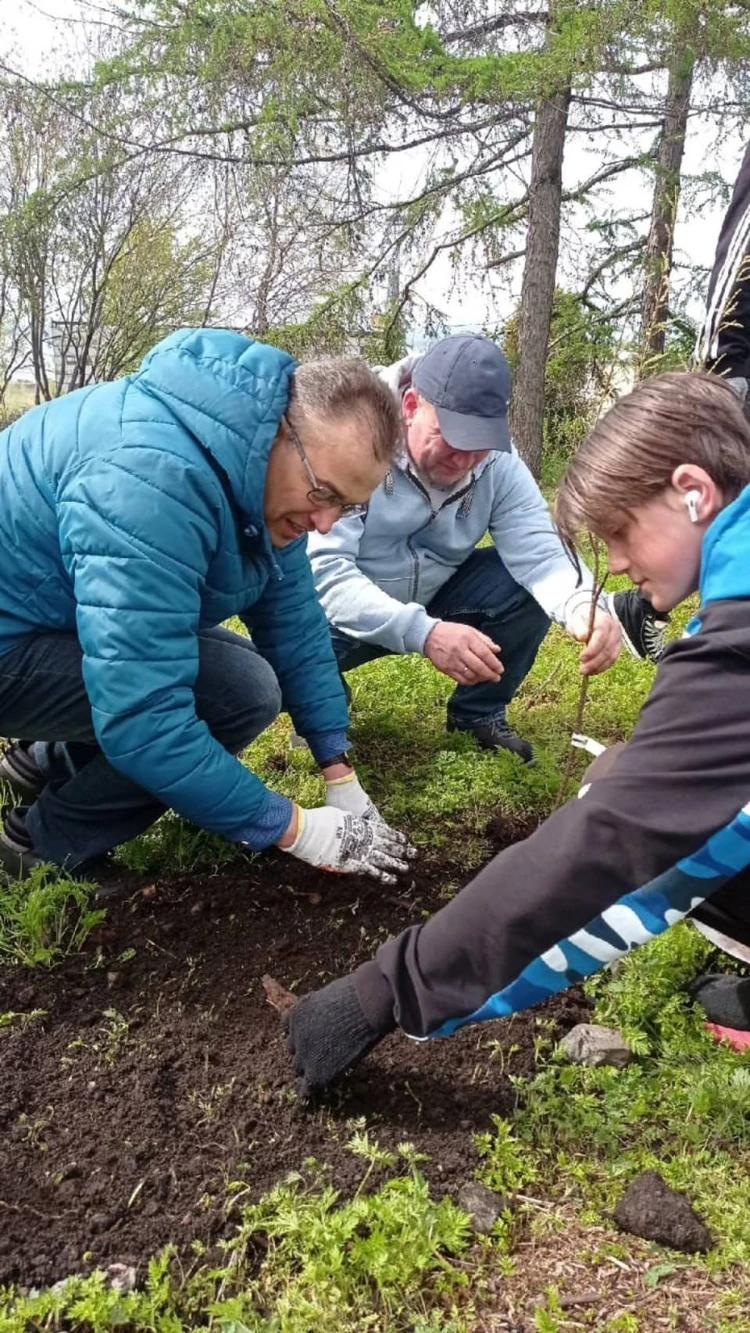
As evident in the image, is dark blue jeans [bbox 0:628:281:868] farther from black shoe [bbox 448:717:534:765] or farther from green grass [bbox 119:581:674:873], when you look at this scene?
black shoe [bbox 448:717:534:765]

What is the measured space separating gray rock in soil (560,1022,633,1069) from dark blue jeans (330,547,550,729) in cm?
163

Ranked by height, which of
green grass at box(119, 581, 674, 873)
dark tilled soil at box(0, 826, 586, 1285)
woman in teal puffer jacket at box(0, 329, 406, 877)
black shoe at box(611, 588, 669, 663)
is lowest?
green grass at box(119, 581, 674, 873)

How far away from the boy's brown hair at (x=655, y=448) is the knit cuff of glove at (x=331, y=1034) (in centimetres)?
103

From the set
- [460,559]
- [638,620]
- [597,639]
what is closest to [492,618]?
[460,559]

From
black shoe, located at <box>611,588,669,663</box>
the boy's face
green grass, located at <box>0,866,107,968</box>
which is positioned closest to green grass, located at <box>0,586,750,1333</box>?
green grass, located at <box>0,866,107,968</box>

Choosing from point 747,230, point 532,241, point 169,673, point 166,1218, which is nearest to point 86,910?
point 169,673

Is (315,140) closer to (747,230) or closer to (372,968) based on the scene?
(747,230)

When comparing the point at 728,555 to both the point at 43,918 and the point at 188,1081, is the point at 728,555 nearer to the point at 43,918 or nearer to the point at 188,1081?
the point at 188,1081

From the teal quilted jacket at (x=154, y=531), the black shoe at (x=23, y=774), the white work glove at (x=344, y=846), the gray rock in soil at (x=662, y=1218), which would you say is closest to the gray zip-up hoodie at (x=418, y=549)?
the white work glove at (x=344, y=846)

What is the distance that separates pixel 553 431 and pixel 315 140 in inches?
174

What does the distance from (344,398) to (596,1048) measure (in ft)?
5.00

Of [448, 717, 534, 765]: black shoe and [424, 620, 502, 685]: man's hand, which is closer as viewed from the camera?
[424, 620, 502, 685]: man's hand

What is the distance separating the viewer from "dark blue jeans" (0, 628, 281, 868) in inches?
99.2

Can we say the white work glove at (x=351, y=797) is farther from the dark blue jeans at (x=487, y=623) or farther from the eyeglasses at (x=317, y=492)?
the eyeglasses at (x=317, y=492)
